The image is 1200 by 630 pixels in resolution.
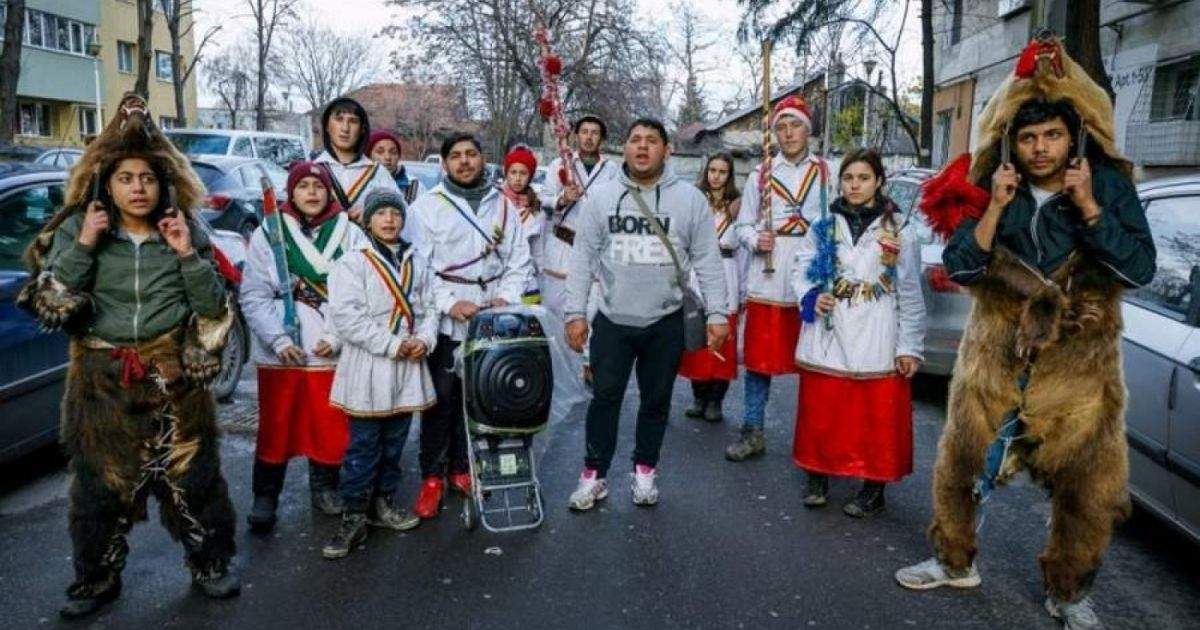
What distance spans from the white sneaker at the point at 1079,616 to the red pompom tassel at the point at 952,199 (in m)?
1.47

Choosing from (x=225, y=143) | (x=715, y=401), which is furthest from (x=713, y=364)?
(x=225, y=143)

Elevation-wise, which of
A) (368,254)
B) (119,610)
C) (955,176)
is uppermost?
(955,176)

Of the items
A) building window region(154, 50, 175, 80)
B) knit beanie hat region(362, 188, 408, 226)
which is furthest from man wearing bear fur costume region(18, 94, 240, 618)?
building window region(154, 50, 175, 80)

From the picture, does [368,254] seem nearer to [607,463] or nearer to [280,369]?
[280,369]

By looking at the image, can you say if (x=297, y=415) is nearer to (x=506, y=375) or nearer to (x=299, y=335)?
(x=299, y=335)

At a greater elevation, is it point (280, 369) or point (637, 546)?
point (280, 369)

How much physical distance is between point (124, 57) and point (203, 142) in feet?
81.5

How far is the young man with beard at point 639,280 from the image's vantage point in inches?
174

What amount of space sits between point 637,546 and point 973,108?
19.5m

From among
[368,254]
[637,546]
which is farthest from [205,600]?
[637,546]

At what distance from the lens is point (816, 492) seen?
4727mm

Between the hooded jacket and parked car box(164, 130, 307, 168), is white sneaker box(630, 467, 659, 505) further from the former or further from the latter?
parked car box(164, 130, 307, 168)

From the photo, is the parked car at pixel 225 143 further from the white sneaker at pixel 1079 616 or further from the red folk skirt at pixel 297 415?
the white sneaker at pixel 1079 616

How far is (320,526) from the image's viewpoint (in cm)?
443
